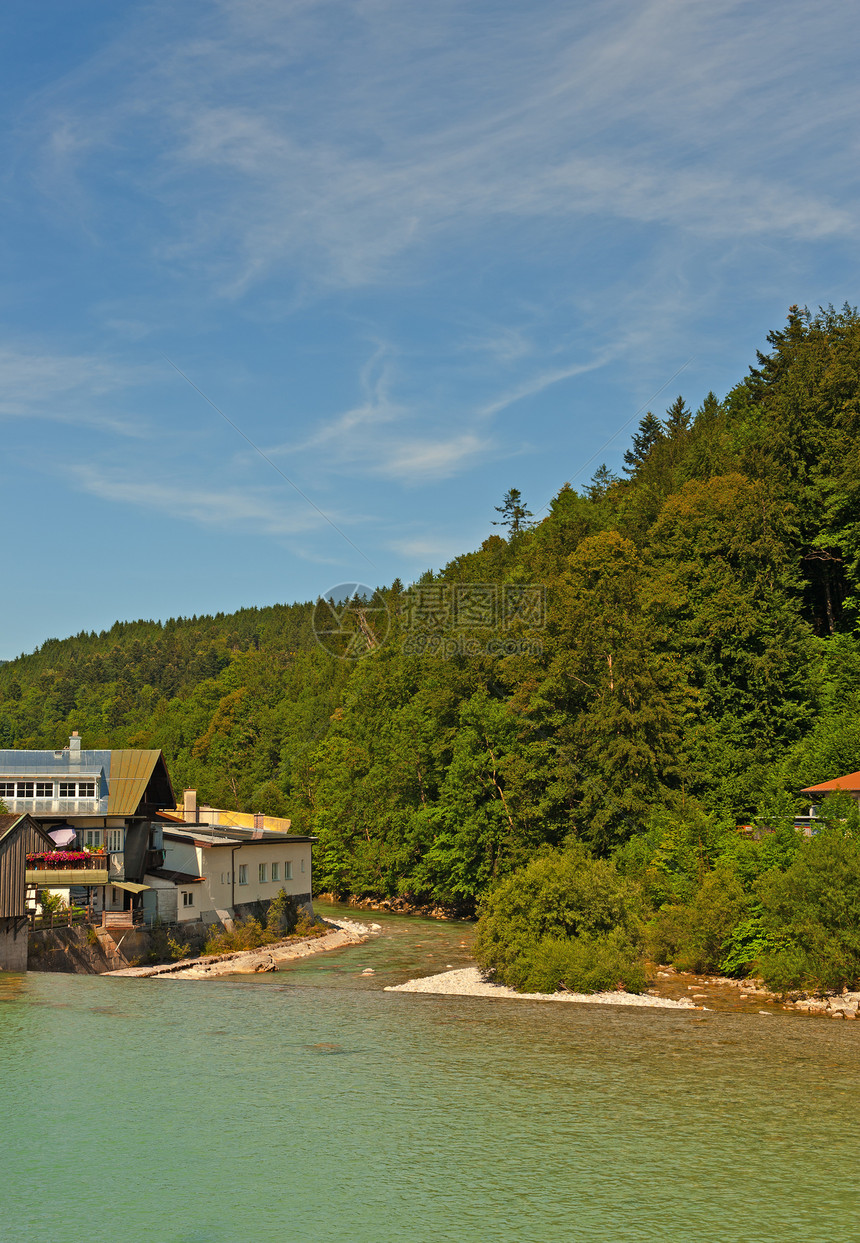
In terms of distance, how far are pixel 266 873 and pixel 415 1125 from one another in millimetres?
37821

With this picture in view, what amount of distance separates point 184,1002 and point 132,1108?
9071 mm

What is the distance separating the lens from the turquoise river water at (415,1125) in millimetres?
11680

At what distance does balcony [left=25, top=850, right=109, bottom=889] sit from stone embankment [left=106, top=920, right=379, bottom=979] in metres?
3.85

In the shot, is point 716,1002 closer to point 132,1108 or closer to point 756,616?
point 132,1108

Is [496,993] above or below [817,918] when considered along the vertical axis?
below

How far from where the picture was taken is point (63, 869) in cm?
3797

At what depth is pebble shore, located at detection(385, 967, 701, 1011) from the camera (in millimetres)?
29344

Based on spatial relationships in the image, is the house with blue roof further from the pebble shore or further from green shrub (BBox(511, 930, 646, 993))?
green shrub (BBox(511, 930, 646, 993))

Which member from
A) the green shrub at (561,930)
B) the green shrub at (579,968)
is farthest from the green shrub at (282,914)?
the green shrub at (579,968)

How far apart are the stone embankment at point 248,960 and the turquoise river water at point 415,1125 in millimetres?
13135

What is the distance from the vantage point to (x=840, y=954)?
31.0 meters

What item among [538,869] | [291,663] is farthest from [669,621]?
[291,663]

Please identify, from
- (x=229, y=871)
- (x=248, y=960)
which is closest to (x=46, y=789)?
(x=229, y=871)

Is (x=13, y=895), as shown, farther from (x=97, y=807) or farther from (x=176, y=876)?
(x=176, y=876)
